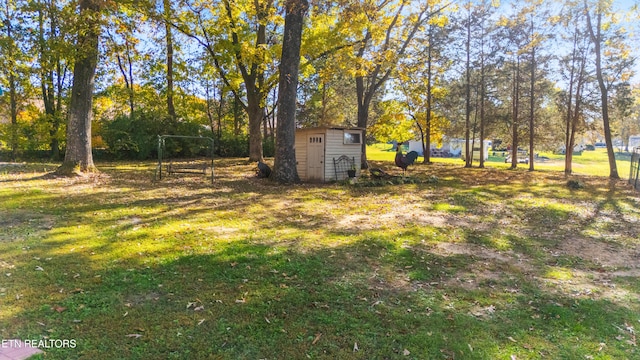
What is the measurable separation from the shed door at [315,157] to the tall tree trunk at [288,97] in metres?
1.54

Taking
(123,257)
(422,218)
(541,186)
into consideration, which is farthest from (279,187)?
(541,186)

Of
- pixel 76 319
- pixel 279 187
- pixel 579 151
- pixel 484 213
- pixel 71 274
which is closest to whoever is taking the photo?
pixel 76 319

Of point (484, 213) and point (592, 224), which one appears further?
point (484, 213)

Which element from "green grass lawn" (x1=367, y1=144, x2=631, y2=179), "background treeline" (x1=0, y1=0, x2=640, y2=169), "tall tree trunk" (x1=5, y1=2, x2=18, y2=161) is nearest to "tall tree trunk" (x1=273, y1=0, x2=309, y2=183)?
"background treeline" (x1=0, y1=0, x2=640, y2=169)

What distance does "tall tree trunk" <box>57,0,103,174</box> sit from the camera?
10227 millimetres

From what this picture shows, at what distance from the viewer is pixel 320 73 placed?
18.6 m

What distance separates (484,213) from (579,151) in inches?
2319

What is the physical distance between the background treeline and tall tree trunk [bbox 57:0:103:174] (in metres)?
0.32

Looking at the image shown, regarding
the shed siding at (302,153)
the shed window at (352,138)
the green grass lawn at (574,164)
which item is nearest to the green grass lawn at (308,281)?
the shed siding at (302,153)

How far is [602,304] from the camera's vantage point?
381 centimetres

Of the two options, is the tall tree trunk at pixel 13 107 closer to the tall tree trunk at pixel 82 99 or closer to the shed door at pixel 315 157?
the tall tree trunk at pixel 82 99

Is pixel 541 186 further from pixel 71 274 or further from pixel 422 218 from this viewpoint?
pixel 71 274

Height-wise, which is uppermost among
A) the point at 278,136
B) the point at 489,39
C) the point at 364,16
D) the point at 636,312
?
the point at 489,39

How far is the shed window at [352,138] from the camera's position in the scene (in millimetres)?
13981
